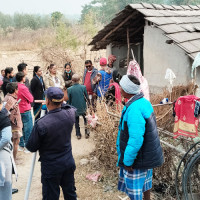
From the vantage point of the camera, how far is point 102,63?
6.23 m

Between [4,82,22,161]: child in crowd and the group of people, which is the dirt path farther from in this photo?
the group of people

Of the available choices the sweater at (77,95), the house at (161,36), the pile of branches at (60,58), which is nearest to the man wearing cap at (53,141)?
the sweater at (77,95)

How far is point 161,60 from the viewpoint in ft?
24.0

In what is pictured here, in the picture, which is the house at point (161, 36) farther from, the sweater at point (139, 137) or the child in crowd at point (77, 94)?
the sweater at point (139, 137)

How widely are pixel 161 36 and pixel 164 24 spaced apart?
480 millimetres

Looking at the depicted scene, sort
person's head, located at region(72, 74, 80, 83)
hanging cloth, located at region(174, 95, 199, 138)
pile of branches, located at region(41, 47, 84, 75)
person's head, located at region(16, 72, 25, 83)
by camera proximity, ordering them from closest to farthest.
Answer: hanging cloth, located at region(174, 95, 199, 138) < person's head, located at region(16, 72, 25, 83) < person's head, located at region(72, 74, 80, 83) < pile of branches, located at region(41, 47, 84, 75)

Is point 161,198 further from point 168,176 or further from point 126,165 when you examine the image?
point 126,165

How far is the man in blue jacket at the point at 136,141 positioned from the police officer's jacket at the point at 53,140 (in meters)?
0.63

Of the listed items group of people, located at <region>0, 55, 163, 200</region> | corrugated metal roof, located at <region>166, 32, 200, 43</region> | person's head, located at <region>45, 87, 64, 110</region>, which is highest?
corrugated metal roof, located at <region>166, 32, 200, 43</region>

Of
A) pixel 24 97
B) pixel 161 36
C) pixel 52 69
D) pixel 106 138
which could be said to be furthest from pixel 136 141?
pixel 161 36

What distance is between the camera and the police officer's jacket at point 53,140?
2.64m

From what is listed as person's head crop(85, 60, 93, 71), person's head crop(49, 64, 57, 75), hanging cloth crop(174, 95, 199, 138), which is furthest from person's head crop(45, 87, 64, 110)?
person's head crop(85, 60, 93, 71)

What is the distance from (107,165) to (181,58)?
12.4ft

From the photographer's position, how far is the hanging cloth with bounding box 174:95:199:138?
3.28m
